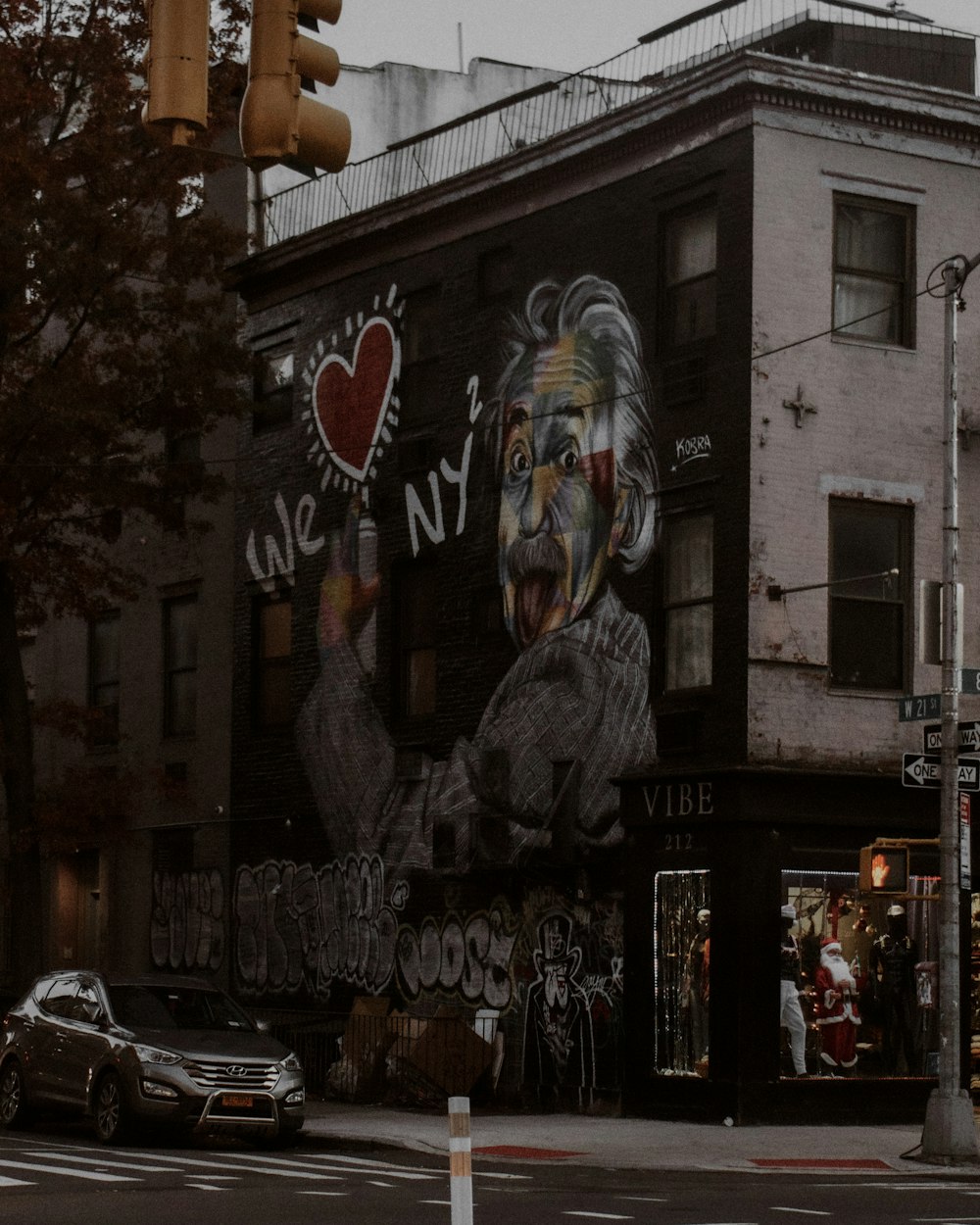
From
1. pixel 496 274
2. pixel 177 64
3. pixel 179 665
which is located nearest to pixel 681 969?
pixel 496 274

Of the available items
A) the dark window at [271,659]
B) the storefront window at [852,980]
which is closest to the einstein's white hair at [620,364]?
the storefront window at [852,980]

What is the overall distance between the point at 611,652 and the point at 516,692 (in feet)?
5.99

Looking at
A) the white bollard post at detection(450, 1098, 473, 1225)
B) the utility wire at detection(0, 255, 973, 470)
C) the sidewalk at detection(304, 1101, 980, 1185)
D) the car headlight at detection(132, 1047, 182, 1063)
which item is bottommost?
the sidewalk at detection(304, 1101, 980, 1185)

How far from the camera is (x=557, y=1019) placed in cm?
2570

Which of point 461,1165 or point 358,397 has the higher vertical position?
point 358,397

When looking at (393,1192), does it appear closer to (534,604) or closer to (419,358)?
(534,604)

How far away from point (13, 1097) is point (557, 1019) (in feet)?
20.5

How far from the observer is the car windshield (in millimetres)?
21594

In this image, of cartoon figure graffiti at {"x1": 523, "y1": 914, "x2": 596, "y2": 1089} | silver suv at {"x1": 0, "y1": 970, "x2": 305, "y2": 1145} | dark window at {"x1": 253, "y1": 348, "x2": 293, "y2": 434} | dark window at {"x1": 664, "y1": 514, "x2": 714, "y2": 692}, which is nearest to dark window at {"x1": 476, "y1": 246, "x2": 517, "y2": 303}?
dark window at {"x1": 664, "y1": 514, "x2": 714, "y2": 692}

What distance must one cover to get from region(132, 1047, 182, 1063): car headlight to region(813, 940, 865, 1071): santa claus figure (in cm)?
692

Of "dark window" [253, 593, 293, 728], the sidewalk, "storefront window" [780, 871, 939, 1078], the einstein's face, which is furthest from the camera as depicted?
"dark window" [253, 593, 293, 728]

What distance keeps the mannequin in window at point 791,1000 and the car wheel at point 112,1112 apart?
22.4 ft

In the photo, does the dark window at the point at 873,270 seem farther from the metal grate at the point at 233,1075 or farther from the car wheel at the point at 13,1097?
the car wheel at the point at 13,1097

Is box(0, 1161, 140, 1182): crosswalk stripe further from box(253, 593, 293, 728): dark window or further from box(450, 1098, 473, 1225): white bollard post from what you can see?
box(253, 593, 293, 728): dark window
